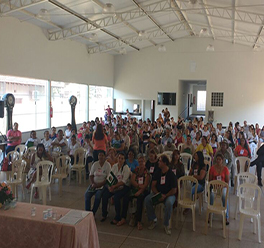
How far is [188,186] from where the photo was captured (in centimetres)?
472

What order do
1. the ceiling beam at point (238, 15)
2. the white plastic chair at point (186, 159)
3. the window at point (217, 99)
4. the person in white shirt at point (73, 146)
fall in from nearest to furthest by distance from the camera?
the white plastic chair at point (186, 159), the person in white shirt at point (73, 146), the ceiling beam at point (238, 15), the window at point (217, 99)

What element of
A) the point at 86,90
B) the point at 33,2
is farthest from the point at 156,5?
the point at 86,90

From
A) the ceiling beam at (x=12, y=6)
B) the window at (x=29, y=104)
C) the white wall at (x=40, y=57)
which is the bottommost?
the window at (x=29, y=104)

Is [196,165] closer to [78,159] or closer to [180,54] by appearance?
[78,159]

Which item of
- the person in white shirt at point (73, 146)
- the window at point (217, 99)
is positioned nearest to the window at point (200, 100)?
the window at point (217, 99)

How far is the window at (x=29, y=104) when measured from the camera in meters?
10.8

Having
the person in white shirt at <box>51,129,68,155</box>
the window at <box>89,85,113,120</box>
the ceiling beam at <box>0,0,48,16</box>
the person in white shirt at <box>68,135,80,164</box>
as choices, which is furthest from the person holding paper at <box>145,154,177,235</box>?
the window at <box>89,85,113,120</box>

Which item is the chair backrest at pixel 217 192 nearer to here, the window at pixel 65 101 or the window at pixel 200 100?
the window at pixel 65 101

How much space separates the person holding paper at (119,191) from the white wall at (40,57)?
6242mm

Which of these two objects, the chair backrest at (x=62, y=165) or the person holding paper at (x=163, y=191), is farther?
the chair backrest at (x=62, y=165)

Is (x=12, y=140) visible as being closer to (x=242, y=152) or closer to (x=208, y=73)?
(x=242, y=152)

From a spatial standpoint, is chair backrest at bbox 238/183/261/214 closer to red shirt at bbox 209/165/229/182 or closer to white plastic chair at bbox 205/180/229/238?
white plastic chair at bbox 205/180/229/238

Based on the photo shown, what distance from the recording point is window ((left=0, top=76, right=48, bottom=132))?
10766 millimetres

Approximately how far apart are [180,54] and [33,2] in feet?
35.1
